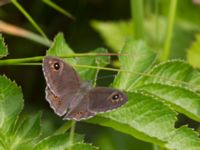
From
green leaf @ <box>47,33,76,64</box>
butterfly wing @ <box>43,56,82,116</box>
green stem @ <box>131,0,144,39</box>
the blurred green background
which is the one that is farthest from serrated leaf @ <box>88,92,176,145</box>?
the blurred green background

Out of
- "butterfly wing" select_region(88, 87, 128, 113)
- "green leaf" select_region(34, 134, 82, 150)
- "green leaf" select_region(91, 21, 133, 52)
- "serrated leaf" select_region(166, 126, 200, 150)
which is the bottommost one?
"green leaf" select_region(91, 21, 133, 52)

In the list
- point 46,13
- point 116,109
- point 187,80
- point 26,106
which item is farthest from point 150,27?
point 116,109

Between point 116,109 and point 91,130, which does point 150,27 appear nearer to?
point 91,130

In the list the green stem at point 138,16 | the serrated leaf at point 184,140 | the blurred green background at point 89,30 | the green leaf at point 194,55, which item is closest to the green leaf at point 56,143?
the serrated leaf at point 184,140

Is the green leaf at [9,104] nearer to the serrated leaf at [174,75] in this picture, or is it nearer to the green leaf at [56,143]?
the green leaf at [56,143]

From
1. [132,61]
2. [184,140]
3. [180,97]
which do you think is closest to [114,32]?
[132,61]

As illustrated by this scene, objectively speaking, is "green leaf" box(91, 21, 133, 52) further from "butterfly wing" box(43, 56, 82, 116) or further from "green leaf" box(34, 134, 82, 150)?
"green leaf" box(34, 134, 82, 150)
